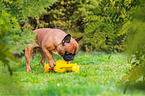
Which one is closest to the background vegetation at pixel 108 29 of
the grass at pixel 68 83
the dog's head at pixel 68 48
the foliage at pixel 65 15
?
the grass at pixel 68 83

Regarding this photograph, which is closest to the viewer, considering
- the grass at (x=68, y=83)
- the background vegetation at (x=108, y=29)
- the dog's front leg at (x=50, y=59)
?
the background vegetation at (x=108, y=29)

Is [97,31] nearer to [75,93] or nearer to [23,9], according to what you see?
[75,93]

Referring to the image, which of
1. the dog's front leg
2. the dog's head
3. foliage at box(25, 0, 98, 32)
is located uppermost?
foliage at box(25, 0, 98, 32)

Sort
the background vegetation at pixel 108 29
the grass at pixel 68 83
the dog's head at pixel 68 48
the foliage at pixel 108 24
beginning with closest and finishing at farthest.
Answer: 1. the background vegetation at pixel 108 29
2. the foliage at pixel 108 24
3. the grass at pixel 68 83
4. the dog's head at pixel 68 48

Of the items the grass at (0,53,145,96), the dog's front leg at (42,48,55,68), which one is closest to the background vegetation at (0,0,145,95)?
the grass at (0,53,145,96)

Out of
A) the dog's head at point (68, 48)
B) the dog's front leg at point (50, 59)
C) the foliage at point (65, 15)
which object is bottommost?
the dog's front leg at point (50, 59)

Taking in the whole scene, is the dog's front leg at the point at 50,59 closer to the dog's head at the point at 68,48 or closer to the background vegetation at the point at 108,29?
the dog's head at the point at 68,48

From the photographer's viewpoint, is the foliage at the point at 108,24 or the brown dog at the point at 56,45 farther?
the brown dog at the point at 56,45

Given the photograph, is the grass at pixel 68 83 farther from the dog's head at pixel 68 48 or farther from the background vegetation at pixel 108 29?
the dog's head at pixel 68 48

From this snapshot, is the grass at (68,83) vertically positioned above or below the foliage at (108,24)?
below

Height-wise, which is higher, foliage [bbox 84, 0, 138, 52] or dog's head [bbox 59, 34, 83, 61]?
foliage [bbox 84, 0, 138, 52]

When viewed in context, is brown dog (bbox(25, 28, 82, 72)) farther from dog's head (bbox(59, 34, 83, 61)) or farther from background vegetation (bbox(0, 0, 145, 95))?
background vegetation (bbox(0, 0, 145, 95))

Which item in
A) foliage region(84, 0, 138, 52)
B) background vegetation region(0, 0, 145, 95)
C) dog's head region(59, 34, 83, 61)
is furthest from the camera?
dog's head region(59, 34, 83, 61)

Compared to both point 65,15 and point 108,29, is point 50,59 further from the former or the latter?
point 65,15
